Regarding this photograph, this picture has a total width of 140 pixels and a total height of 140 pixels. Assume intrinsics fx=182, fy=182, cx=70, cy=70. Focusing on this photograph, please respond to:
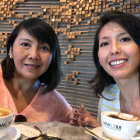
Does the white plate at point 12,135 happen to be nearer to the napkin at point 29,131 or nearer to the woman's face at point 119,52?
the napkin at point 29,131

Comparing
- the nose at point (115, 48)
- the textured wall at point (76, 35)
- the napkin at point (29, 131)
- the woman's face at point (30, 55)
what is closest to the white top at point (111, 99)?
the nose at point (115, 48)

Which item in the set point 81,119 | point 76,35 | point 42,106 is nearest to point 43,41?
point 42,106

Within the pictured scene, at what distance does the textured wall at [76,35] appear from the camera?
2534 millimetres

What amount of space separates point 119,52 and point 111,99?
1.54ft

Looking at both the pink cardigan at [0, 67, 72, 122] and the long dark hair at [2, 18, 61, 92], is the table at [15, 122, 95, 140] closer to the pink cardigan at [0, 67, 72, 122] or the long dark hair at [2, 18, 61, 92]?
the pink cardigan at [0, 67, 72, 122]

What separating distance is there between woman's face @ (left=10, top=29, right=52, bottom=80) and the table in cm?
54

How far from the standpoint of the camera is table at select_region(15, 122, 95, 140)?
80 cm

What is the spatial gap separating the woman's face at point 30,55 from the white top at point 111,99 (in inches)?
21.4

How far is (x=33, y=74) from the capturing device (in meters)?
1.39

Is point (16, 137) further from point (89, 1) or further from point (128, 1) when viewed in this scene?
point (89, 1)

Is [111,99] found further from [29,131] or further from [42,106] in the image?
[29,131]

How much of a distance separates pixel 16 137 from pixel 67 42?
87.5 inches

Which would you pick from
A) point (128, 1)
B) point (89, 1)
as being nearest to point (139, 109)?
point (128, 1)

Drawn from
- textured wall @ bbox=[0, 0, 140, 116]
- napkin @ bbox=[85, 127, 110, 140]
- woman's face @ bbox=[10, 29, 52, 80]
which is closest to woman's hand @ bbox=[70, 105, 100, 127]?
napkin @ bbox=[85, 127, 110, 140]
